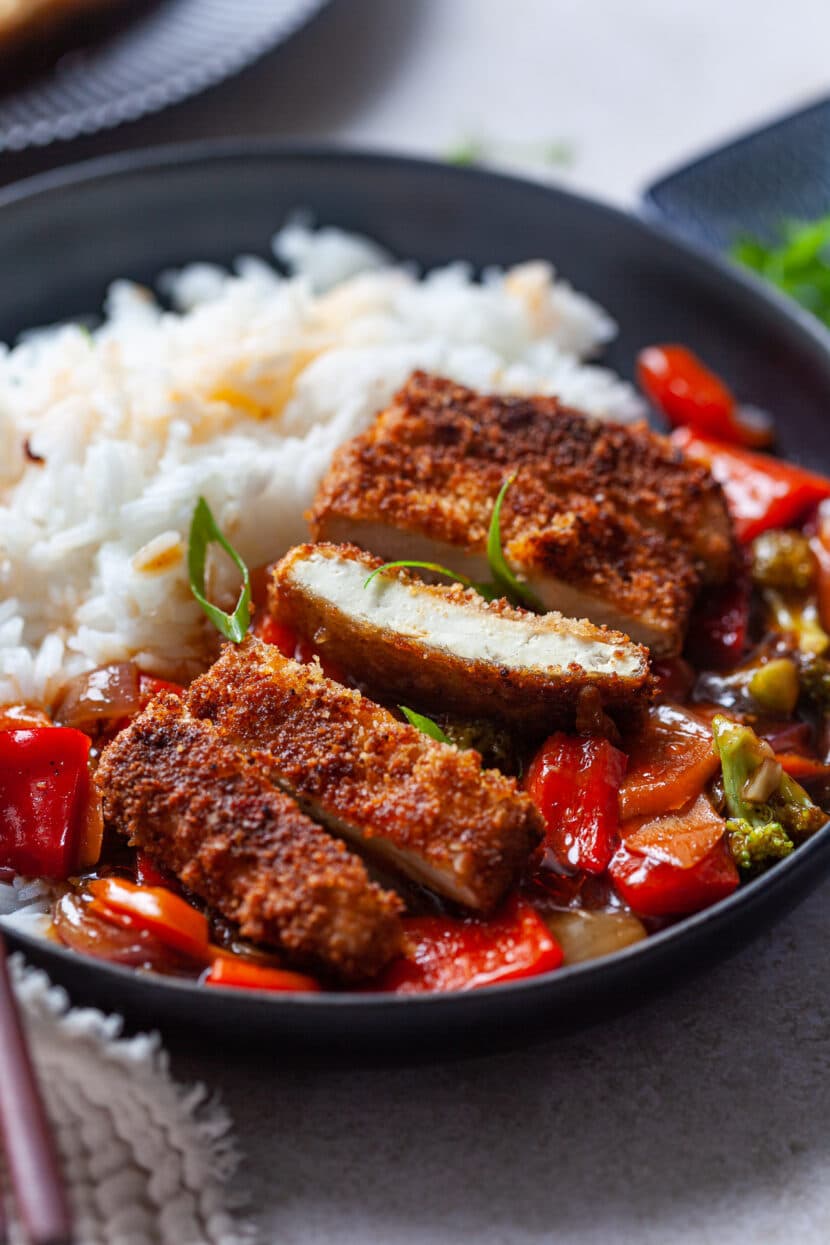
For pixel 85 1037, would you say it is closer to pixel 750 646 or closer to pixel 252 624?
pixel 252 624

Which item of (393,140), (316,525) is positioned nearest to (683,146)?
(393,140)

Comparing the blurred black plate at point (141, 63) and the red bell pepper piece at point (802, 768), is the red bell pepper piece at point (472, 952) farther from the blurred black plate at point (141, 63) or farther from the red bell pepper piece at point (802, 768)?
the blurred black plate at point (141, 63)

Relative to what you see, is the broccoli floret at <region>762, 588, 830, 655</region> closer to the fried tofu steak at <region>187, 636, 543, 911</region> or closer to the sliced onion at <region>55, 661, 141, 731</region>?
the fried tofu steak at <region>187, 636, 543, 911</region>

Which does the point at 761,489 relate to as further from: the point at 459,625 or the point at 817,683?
the point at 459,625

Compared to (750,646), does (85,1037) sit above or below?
above

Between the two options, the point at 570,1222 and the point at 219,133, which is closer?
the point at 570,1222

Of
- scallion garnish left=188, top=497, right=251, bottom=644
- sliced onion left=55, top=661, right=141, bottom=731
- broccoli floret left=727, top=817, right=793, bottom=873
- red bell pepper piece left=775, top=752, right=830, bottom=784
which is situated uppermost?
scallion garnish left=188, top=497, right=251, bottom=644

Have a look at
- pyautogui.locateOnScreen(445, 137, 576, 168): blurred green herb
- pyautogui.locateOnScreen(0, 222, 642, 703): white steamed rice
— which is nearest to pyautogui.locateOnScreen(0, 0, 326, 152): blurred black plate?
pyautogui.locateOnScreen(0, 222, 642, 703): white steamed rice
